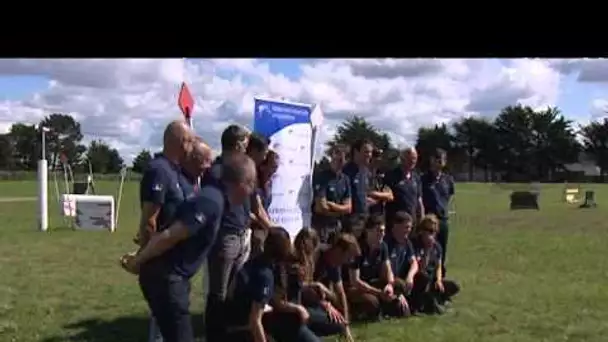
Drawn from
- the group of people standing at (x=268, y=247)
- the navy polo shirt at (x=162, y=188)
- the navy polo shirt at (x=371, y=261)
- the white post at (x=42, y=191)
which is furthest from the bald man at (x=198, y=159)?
the white post at (x=42, y=191)

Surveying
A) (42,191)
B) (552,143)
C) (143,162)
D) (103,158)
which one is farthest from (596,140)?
(143,162)

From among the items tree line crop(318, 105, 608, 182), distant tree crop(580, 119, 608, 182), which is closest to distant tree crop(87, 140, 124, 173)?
tree line crop(318, 105, 608, 182)

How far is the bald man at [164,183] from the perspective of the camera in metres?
5.80

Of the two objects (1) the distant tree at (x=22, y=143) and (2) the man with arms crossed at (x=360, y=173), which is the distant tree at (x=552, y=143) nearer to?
(1) the distant tree at (x=22, y=143)

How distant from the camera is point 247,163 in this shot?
555 centimetres

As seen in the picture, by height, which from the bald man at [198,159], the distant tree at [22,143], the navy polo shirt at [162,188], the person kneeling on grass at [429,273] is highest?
the distant tree at [22,143]

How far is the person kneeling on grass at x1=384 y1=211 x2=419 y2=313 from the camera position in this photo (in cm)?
843

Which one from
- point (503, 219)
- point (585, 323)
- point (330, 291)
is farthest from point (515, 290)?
point (503, 219)

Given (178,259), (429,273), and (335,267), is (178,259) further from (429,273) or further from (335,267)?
(429,273)

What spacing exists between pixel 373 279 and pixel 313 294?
1.55 metres

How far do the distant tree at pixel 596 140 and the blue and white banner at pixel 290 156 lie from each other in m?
85.7

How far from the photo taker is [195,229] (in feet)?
17.2

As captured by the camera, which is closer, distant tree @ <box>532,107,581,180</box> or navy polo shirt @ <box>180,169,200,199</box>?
navy polo shirt @ <box>180,169,200,199</box>

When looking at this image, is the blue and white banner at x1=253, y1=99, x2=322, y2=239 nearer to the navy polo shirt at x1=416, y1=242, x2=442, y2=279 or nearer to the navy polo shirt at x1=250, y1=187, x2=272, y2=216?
the navy polo shirt at x1=250, y1=187, x2=272, y2=216
